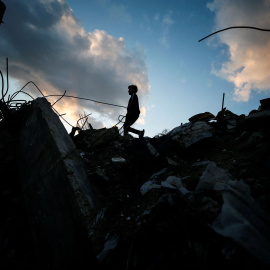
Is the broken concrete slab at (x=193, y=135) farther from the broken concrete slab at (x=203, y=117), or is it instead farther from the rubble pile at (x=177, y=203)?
the broken concrete slab at (x=203, y=117)

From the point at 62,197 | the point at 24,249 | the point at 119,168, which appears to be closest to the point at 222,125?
the point at 119,168

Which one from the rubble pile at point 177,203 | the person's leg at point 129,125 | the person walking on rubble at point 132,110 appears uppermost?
the person walking on rubble at point 132,110

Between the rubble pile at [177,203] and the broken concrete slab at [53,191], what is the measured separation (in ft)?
0.62

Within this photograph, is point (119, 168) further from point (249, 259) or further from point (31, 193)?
point (249, 259)

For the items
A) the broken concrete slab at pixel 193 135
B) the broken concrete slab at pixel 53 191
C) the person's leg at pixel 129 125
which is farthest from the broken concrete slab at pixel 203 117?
the broken concrete slab at pixel 53 191

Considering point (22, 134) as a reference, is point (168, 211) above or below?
below

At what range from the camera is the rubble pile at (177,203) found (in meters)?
0.93

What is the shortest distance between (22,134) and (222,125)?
13.4 ft

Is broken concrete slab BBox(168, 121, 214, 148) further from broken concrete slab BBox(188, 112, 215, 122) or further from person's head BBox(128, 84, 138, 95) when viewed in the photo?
person's head BBox(128, 84, 138, 95)

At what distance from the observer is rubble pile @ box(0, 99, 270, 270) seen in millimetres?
931

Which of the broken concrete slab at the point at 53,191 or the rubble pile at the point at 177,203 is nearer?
the rubble pile at the point at 177,203

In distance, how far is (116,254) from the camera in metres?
1.40

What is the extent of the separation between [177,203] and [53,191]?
1.50m

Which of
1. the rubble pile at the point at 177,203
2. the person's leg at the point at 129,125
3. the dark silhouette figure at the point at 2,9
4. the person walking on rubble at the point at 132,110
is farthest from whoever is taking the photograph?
the person walking on rubble at the point at 132,110
